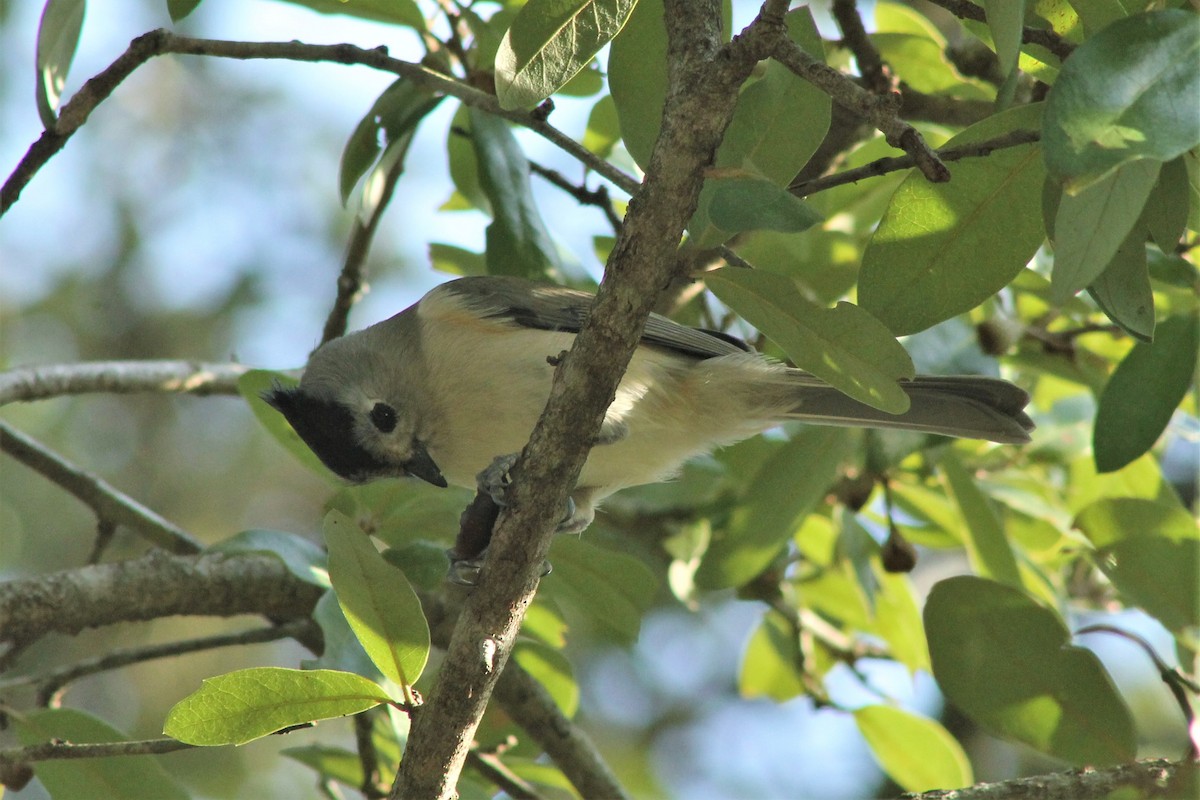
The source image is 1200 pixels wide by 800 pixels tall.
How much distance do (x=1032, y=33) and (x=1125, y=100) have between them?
1.79 ft

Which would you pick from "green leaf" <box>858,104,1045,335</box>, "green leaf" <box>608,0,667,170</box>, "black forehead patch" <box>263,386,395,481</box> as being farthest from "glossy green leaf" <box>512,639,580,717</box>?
"green leaf" <box>858,104,1045,335</box>

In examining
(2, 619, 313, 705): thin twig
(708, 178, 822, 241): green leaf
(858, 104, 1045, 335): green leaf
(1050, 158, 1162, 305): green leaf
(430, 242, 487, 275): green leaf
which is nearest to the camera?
(1050, 158, 1162, 305): green leaf

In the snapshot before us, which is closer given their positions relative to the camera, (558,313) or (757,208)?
(757,208)

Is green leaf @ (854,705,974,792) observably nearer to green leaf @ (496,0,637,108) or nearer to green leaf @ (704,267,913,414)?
green leaf @ (704,267,913,414)

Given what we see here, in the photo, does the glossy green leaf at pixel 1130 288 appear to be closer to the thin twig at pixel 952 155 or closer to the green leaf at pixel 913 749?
the thin twig at pixel 952 155

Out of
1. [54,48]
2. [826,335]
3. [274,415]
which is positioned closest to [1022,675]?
[826,335]

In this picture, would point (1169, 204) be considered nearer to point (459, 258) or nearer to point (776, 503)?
point (776, 503)

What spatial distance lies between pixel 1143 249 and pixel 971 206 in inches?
12.3

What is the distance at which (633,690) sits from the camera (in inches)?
A: 279

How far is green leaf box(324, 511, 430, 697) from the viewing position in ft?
6.95

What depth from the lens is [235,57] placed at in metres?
2.63

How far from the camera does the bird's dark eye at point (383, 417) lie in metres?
3.29

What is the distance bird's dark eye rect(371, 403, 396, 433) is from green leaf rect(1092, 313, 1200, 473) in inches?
75.9

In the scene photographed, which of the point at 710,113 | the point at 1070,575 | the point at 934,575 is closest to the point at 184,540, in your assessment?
the point at 710,113
